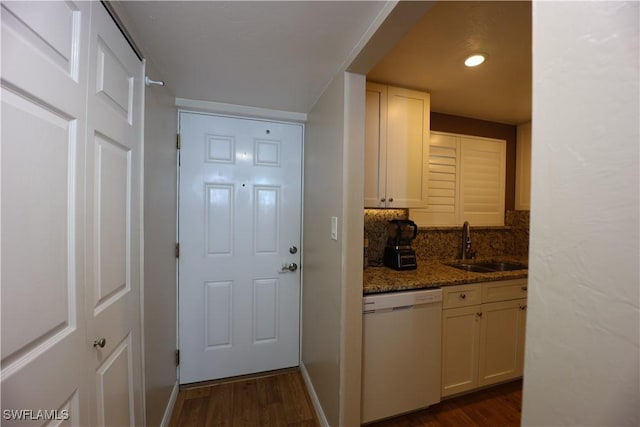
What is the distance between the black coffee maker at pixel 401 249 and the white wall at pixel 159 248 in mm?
1574

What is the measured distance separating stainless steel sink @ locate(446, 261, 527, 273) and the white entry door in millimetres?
1501

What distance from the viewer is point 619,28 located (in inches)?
10.5

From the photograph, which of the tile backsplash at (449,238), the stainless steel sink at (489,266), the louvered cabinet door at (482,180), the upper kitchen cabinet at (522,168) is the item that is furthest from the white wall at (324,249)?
the upper kitchen cabinet at (522,168)

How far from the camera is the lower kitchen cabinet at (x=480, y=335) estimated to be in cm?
159

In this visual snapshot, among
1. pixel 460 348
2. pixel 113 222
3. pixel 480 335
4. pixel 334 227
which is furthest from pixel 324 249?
pixel 480 335

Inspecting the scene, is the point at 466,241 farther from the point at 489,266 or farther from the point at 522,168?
the point at 522,168

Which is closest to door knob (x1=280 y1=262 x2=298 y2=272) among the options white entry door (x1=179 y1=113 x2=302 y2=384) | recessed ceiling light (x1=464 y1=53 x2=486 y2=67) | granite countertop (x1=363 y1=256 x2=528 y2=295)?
white entry door (x1=179 y1=113 x2=302 y2=384)

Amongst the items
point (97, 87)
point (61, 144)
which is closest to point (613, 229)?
point (61, 144)

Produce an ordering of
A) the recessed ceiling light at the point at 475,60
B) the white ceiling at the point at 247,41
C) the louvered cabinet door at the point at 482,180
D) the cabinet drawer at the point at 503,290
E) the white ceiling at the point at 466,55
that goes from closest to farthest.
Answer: the white ceiling at the point at 247,41, the white ceiling at the point at 466,55, the recessed ceiling light at the point at 475,60, the cabinet drawer at the point at 503,290, the louvered cabinet door at the point at 482,180

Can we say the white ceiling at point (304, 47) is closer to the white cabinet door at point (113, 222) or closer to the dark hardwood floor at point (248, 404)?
the white cabinet door at point (113, 222)

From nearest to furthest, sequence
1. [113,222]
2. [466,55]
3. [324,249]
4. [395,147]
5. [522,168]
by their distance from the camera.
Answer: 1. [113,222]
2. [466,55]
3. [324,249]
4. [395,147]
5. [522,168]

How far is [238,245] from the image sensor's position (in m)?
1.92

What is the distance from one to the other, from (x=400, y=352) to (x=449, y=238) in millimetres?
1257

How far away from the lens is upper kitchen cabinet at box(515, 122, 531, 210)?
2326 mm
